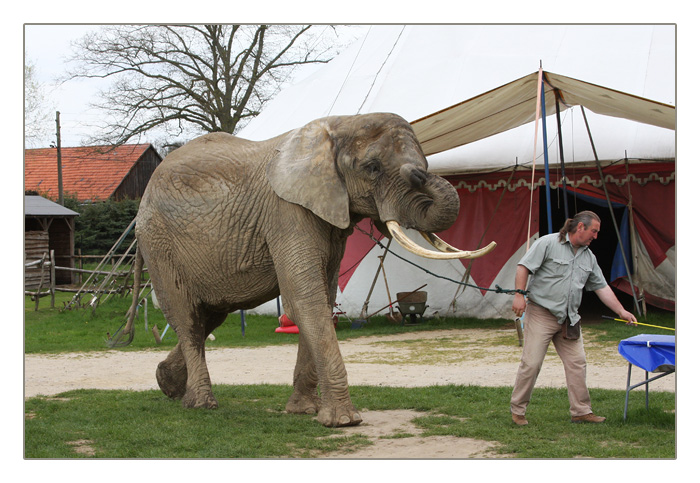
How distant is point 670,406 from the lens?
24.1ft

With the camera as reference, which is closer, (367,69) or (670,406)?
(670,406)

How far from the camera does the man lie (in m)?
6.62

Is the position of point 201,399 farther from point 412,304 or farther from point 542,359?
point 412,304

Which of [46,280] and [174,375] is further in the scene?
[46,280]

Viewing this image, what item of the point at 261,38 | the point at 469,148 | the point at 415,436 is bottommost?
the point at 415,436

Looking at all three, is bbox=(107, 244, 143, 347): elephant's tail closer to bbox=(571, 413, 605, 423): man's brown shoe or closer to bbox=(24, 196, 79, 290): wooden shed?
bbox=(571, 413, 605, 423): man's brown shoe

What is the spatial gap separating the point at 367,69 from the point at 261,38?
4.51 metres

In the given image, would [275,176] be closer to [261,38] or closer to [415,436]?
[415,436]

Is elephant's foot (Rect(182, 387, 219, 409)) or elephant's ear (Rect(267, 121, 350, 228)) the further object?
elephant's foot (Rect(182, 387, 219, 409))

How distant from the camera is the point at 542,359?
670 cm

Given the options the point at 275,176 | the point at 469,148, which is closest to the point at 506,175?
the point at 469,148

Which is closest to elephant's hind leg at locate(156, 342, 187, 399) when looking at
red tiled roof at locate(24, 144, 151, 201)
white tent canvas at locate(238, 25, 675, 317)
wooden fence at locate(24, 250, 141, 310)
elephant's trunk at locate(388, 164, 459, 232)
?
elephant's trunk at locate(388, 164, 459, 232)

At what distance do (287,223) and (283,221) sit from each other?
0.05 meters

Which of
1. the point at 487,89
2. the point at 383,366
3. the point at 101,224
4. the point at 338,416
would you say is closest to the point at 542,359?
the point at 338,416
